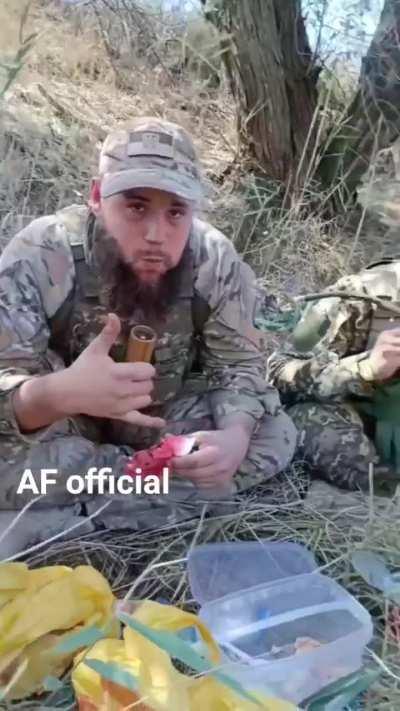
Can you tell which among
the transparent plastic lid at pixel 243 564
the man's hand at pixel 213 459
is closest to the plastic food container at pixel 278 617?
the transparent plastic lid at pixel 243 564

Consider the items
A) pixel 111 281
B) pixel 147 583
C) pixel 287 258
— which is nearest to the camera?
pixel 147 583

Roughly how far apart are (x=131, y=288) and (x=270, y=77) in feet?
7.78

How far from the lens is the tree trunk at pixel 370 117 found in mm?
4297

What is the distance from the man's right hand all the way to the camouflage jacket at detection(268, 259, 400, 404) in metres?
0.87

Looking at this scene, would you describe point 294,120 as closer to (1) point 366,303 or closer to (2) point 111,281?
(1) point 366,303

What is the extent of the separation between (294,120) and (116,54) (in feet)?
4.20

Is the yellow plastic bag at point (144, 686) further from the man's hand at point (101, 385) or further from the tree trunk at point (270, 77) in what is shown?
the tree trunk at point (270, 77)

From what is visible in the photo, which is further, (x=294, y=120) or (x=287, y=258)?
(x=294, y=120)

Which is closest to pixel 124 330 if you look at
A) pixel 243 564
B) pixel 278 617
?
pixel 243 564

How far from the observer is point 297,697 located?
157cm

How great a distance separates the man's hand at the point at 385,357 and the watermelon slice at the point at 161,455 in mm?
578

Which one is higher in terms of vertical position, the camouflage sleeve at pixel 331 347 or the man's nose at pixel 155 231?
the man's nose at pixel 155 231

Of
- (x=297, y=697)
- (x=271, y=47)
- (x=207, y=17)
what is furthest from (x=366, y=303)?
(x=207, y=17)

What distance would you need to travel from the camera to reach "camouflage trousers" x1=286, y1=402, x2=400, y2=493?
2613mm
